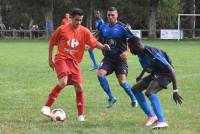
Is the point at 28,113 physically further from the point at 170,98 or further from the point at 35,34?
the point at 35,34

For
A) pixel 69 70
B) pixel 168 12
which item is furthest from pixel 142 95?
pixel 168 12

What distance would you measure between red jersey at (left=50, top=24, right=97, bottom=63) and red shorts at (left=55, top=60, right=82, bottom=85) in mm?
88

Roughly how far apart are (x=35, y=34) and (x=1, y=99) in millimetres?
51776

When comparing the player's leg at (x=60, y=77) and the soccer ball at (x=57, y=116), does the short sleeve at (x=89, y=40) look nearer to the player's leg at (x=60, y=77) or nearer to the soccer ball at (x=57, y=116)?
the player's leg at (x=60, y=77)

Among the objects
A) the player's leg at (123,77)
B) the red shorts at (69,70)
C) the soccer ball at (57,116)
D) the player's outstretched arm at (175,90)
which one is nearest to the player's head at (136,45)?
the player's outstretched arm at (175,90)

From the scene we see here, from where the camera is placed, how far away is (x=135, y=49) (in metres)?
8.74

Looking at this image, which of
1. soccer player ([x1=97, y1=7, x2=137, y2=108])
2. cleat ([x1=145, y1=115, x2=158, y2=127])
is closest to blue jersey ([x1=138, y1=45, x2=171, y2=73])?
cleat ([x1=145, y1=115, x2=158, y2=127])

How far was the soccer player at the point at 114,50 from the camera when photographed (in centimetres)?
1134

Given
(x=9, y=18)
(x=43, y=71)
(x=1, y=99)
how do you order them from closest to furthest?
(x=1, y=99) → (x=43, y=71) → (x=9, y=18)

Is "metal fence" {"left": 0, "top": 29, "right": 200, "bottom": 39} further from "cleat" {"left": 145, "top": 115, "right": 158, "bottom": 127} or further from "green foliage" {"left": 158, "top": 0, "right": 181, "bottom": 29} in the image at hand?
"cleat" {"left": 145, "top": 115, "right": 158, "bottom": 127}

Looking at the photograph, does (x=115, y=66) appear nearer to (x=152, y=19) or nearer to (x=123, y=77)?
(x=123, y=77)

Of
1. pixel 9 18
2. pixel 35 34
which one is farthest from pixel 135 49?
pixel 9 18

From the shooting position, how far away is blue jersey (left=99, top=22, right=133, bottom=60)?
37.2ft

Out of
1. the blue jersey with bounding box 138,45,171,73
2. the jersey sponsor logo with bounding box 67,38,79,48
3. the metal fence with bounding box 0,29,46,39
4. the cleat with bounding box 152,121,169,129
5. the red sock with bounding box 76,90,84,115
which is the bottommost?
the metal fence with bounding box 0,29,46,39
